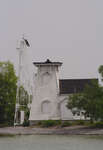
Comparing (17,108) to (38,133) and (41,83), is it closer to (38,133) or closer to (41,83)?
(41,83)

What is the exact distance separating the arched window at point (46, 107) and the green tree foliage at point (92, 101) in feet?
23.8

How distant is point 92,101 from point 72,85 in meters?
13.8

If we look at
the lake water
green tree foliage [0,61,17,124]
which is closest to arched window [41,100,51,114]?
green tree foliage [0,61,17,124]

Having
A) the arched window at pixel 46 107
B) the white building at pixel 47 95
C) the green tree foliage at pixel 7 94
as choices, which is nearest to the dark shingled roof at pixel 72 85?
the white building at pixel 47 95

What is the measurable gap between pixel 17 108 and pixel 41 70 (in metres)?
7.06

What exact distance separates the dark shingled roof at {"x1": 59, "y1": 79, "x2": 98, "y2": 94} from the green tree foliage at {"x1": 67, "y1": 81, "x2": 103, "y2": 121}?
897 cm

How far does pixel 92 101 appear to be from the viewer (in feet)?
128

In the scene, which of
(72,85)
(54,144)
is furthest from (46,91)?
(54,144)

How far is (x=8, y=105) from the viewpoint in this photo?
5228 cm

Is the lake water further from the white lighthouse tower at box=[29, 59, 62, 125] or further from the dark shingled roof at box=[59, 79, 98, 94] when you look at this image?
the dark shingled roof at box=[59, 79, 98, 94]

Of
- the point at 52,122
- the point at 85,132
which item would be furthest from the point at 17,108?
the point at 85,132

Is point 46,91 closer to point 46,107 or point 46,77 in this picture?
point 46,77

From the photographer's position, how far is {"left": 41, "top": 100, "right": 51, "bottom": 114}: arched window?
4828cm

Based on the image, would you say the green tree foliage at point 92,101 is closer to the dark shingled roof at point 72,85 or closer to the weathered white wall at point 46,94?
the weathered white wall at point 46,94
